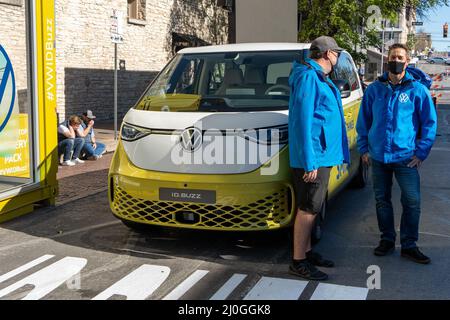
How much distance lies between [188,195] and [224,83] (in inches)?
61.3

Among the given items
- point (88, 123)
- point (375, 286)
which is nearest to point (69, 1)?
point (88, 123)

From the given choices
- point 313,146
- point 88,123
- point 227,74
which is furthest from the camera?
point 88,123

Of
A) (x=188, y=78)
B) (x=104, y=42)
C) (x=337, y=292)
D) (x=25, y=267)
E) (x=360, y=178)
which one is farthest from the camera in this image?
(x=104, y=42)

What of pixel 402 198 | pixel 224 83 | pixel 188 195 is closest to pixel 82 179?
pixel 224 83

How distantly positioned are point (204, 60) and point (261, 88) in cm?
83

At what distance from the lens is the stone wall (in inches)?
580

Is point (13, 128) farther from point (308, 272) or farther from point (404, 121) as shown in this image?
point (404, 121)

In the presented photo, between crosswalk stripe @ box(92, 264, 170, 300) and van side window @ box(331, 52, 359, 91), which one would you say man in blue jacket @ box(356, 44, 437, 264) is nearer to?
van side window @ box(331, 52, 359, 91)

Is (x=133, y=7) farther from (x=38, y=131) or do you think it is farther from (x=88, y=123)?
(x=38, y=131)

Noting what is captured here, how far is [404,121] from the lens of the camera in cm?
444

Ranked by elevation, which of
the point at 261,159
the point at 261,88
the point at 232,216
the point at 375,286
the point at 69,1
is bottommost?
the point at 375,286

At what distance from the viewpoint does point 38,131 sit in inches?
243

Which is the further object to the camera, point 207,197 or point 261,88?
point 261,88

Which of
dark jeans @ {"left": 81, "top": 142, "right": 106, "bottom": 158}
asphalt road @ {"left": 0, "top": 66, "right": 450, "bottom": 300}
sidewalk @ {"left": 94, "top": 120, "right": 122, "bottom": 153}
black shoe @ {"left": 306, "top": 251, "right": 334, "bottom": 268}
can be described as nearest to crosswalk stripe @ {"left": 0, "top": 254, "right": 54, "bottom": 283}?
asphalt road @ {"left": 0, "top": 66, "right": 450, "bottom": 300}
